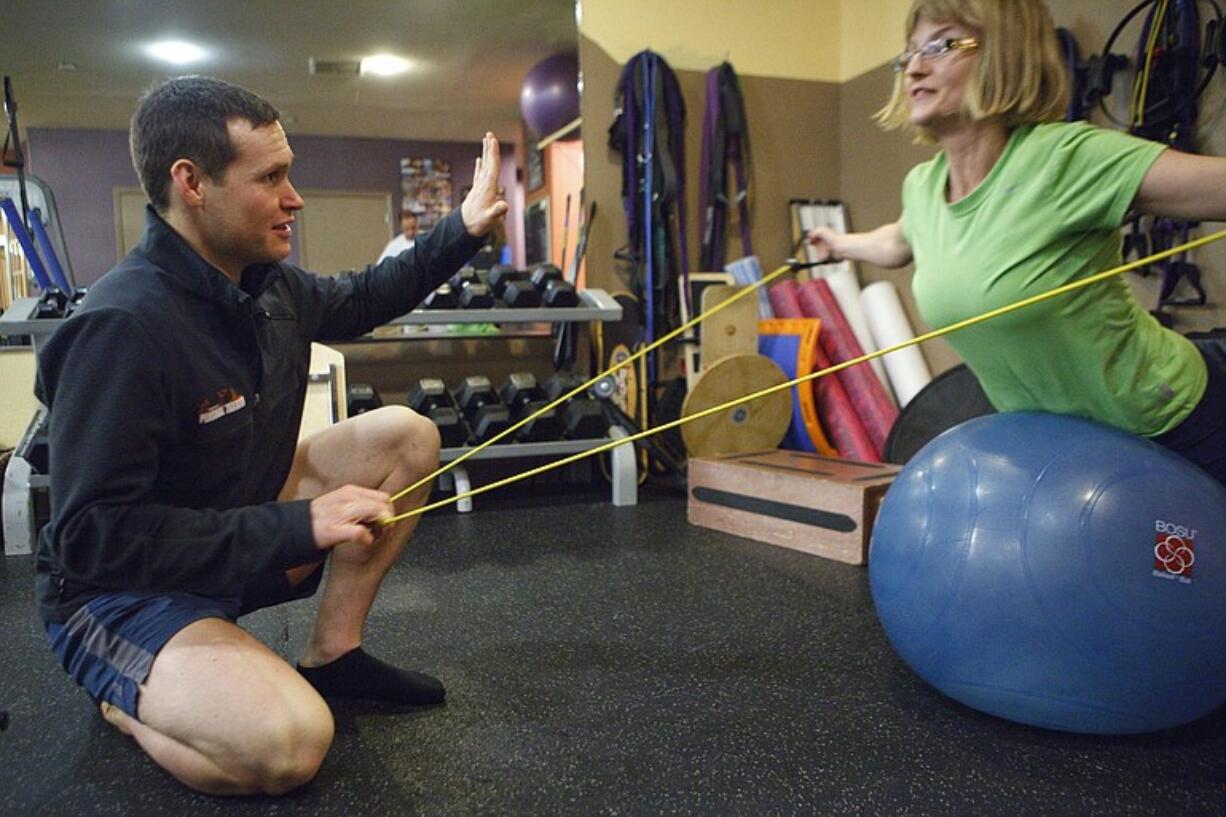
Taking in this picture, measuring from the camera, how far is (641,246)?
3986 mm

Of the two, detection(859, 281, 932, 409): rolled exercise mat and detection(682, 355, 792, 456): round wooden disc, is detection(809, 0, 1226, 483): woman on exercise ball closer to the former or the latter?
detection(682, 355, 792, 456): round wooden disc

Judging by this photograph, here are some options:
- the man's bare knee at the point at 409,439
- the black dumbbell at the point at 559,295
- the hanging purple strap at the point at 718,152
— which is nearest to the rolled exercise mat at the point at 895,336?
the hanging purple strap at the point at 718,152

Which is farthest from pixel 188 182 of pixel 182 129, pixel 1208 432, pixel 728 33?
pixel 728 33

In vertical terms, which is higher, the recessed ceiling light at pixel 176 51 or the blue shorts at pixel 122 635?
the recessed ceiling light at pixel 176 51

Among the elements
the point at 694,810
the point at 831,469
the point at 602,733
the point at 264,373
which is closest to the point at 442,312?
the point at 831,469

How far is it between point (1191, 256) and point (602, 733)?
245 centimetres

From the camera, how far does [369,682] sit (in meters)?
1.62

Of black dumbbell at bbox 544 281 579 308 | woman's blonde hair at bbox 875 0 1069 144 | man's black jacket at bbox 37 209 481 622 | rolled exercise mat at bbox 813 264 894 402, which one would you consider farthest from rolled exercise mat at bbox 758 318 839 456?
man's black jacket at bbox 37 209 481 622

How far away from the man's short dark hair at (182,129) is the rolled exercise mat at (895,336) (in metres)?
2.87

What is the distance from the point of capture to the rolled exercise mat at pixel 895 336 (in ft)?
12.1

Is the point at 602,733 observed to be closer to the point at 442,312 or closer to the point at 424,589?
the point at 424,589

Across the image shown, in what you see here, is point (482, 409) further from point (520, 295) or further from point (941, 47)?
point (941, 47)

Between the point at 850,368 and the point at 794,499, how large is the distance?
1245 mm

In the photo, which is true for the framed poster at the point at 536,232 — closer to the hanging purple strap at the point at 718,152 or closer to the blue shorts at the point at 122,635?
the hanging purple strap at the point at 718,152
